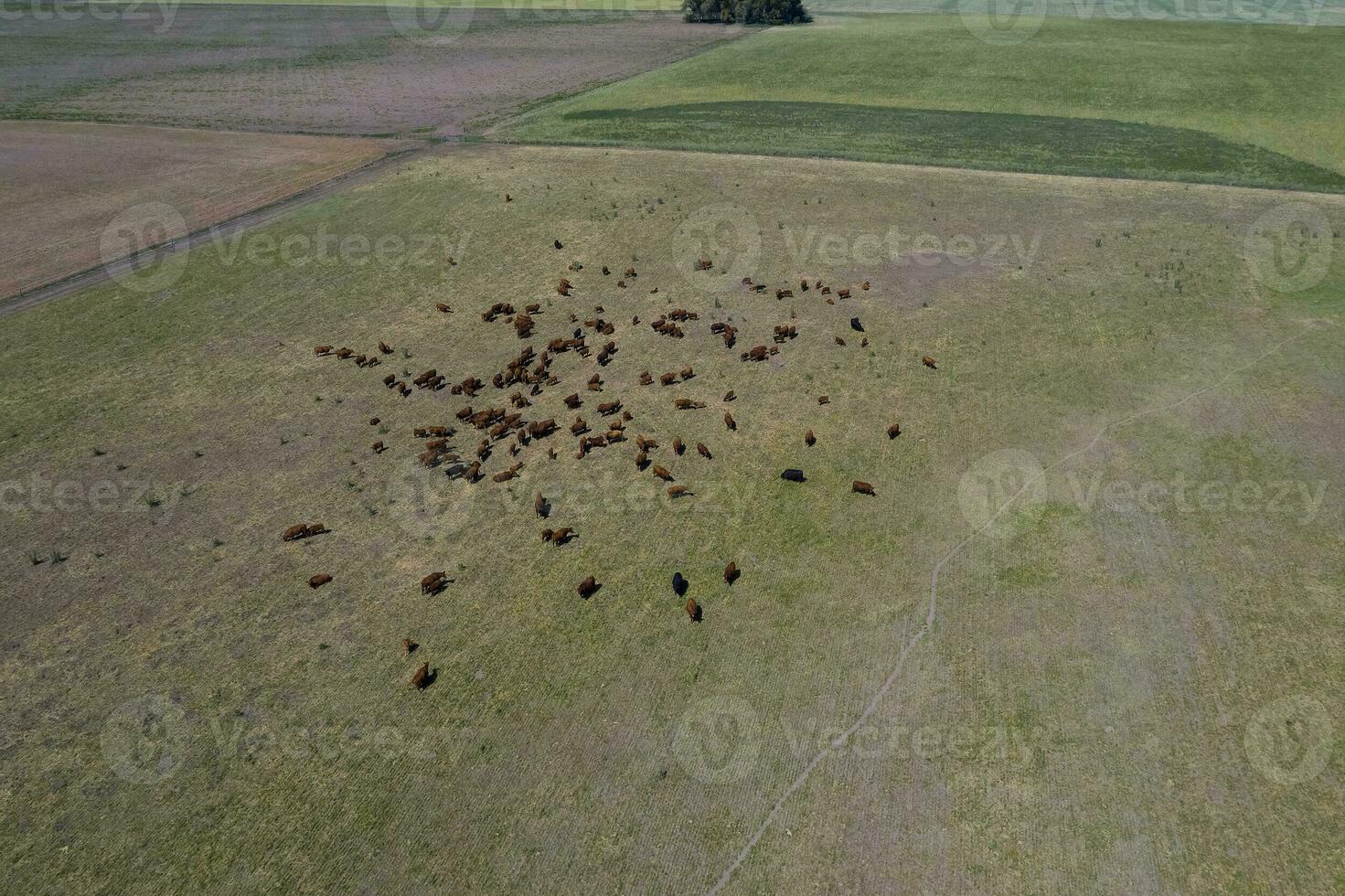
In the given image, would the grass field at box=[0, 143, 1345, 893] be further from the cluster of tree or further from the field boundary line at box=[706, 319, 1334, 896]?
the cluster of tree

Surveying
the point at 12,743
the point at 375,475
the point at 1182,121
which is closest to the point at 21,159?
the point at 375,475

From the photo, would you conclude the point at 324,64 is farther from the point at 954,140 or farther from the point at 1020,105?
the point at 1020,105

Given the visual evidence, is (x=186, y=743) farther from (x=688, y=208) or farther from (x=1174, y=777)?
(x=688, y=208)

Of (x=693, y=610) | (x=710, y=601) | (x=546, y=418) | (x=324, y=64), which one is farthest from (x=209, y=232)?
(x=324, y=64)

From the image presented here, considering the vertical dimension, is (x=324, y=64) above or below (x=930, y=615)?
above

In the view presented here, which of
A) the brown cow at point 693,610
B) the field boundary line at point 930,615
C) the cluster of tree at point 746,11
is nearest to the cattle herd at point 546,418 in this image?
the brown cow at point 693,610

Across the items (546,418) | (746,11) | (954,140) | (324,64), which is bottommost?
(546,418)
